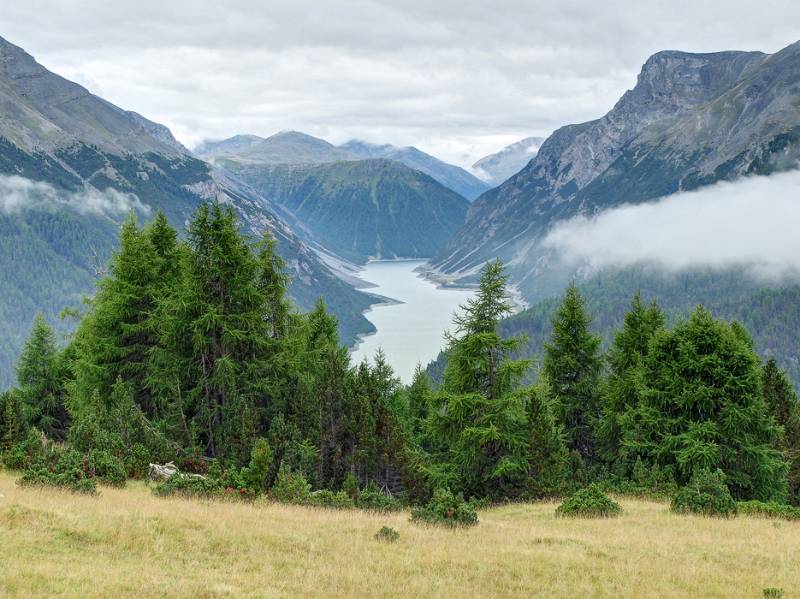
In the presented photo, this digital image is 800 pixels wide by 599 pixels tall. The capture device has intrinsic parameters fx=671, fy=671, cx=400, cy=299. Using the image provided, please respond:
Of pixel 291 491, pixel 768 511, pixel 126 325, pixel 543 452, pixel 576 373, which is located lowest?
pixel 291 491

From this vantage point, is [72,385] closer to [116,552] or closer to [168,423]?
[168,423]

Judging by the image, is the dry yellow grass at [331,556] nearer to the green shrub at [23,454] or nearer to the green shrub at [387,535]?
the green shrub at [387,535]

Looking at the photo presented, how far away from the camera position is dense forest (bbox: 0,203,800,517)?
31484 mm

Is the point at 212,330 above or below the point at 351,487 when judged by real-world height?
above

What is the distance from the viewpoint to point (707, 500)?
25141 millimetres

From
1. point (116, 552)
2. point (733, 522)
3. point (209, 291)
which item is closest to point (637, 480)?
point (733, 522)

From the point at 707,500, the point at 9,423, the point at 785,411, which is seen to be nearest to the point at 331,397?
the point at 9,423

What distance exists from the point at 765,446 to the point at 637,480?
6804 mm

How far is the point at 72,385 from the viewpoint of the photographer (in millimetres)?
35625

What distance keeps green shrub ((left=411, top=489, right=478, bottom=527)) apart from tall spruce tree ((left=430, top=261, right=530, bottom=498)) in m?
9.90

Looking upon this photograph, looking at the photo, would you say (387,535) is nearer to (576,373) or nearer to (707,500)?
(707,500)

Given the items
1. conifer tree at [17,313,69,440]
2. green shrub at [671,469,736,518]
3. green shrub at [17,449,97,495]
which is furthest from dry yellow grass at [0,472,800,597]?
conifer tree at [17,313,69,440]

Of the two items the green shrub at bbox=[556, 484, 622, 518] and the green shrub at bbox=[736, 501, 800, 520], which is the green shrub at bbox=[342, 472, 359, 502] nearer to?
the green shrub at bbox=[556, 484, 622, 518]

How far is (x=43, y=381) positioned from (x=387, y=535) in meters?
32.5
